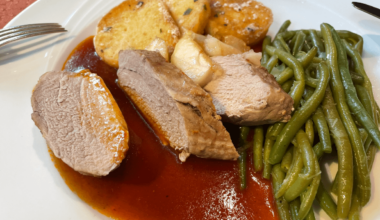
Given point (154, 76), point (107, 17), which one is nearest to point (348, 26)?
point (154, 76)

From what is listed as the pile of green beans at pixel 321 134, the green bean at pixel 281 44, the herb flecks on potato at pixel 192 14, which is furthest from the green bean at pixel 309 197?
the herb flecks on potato at pixel 192 14

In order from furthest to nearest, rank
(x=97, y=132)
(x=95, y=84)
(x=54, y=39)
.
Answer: (x=54, y=39)
(x=95, y=84)
(x=97, y=132)

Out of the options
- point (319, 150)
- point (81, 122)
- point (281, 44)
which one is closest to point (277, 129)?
point (319, 150)

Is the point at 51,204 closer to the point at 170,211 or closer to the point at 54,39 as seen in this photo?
the point at 170,211

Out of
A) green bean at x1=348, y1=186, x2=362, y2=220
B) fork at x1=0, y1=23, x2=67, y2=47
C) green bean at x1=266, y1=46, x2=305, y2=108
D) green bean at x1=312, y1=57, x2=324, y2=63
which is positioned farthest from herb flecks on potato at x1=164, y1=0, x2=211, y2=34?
green bean at x1=348, y1=186, x2=362, y2=220

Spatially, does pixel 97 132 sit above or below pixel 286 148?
above

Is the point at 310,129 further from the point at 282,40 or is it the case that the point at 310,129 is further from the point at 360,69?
the point at 282,40

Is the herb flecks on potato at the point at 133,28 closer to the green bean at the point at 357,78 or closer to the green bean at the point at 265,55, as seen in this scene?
the green bean at the point at 265,55
